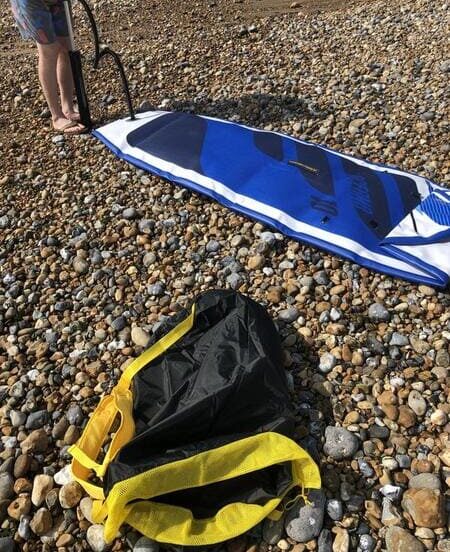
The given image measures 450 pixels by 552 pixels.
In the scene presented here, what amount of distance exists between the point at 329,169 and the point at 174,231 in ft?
4.03

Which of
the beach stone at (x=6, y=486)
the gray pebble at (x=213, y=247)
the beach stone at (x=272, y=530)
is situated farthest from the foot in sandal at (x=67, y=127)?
the beach stone at (x=272, y=530)

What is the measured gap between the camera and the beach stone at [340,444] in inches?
96.8

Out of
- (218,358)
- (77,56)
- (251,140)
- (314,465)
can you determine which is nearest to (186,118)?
(251,140)

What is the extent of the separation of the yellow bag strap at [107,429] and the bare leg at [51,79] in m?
2.99

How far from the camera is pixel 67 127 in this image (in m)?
5.01

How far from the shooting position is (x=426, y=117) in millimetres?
4699

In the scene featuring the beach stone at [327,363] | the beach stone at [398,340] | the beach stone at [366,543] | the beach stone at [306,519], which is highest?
the beach stone at [327,363]

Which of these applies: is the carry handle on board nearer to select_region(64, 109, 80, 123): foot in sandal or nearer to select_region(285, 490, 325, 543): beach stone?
select_region(64, 109, 80, 123): foot in sandal

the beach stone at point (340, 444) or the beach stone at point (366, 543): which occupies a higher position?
the beach stone at point (340, 444)

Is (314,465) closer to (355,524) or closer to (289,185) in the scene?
(355,524)

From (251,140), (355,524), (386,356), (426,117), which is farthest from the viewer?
(426,117)

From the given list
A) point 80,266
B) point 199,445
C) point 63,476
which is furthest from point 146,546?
point 80,266

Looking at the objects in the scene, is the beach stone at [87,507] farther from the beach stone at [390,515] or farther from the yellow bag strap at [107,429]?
the beach stone at [390,515]

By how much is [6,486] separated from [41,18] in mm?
3508
